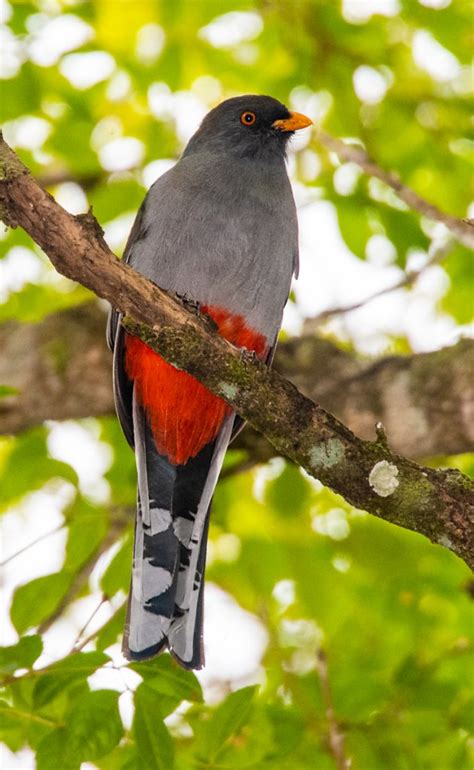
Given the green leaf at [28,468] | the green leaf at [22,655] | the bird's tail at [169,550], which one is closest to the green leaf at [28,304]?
the green leaf at [28,468]

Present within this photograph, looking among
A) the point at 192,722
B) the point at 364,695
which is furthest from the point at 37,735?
the point at 364,695

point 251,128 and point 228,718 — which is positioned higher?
point 251,128

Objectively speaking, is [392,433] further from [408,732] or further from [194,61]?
[194,61]

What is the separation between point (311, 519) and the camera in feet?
18.6

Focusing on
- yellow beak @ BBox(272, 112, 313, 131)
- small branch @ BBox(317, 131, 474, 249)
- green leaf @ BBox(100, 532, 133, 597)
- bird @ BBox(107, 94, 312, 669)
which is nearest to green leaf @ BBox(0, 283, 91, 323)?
yellow beak @ BBox(272, 112, 313, 131)

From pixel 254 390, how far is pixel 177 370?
3.12 ft

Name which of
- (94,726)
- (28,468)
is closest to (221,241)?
(28,468)

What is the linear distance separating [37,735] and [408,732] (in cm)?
149

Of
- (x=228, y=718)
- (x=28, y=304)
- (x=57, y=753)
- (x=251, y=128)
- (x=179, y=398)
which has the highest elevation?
(x=251, y=128)

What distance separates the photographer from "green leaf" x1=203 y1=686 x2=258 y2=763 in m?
3.24

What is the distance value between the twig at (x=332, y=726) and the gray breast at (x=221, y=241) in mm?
1526

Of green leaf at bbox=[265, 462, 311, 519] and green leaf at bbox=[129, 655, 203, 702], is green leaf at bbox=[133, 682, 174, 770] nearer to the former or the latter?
green leaf at bbox=[129, 655, 203, 702]

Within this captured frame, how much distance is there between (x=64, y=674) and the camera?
10.3 feet

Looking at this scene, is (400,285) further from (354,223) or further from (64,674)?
(64,674)
